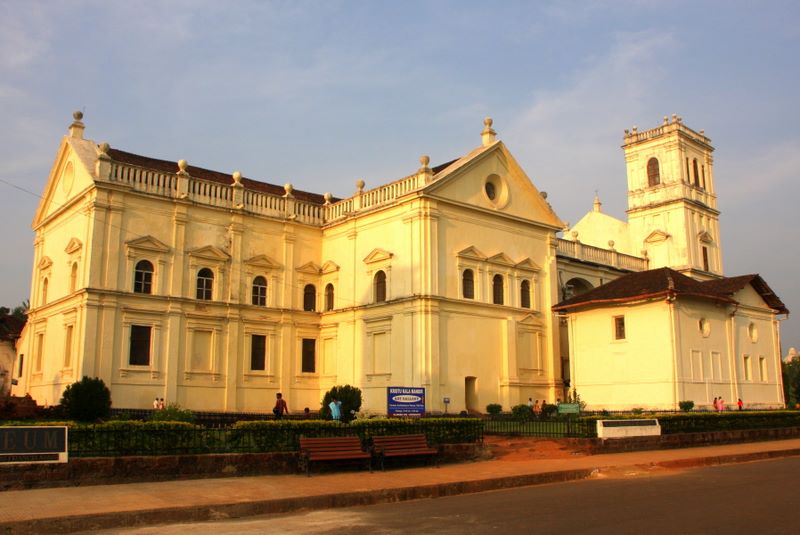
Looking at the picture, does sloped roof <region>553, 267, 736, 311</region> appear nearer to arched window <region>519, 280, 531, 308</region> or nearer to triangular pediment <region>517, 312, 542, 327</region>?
triangular pediment <region>517, 312, 542, 327</region>

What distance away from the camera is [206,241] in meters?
36.0

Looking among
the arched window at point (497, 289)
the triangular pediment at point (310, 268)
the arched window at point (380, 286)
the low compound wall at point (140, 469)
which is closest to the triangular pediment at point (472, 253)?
the arched window at point (497, 289)

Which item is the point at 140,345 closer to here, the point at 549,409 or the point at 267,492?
the point at 549,409

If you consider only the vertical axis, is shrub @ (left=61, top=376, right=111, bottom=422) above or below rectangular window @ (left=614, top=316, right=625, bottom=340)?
below

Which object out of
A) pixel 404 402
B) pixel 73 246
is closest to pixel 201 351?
pixel 73 246

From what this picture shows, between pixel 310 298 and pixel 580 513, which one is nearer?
pixel 580 513

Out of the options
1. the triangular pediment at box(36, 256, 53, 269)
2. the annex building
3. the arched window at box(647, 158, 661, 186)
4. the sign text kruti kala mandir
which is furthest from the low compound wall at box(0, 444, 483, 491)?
the arched window at box(647, 158, 661, 186)

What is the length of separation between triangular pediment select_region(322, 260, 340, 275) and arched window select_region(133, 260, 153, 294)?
9.40 m

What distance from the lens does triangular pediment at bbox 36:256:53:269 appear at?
37.5 metres

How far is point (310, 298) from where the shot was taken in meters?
39.9

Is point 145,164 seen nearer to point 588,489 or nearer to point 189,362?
point 189,362

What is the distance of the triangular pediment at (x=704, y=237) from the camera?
193 feet

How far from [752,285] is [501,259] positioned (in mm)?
13174

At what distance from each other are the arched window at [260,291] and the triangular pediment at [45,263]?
1028 cm
